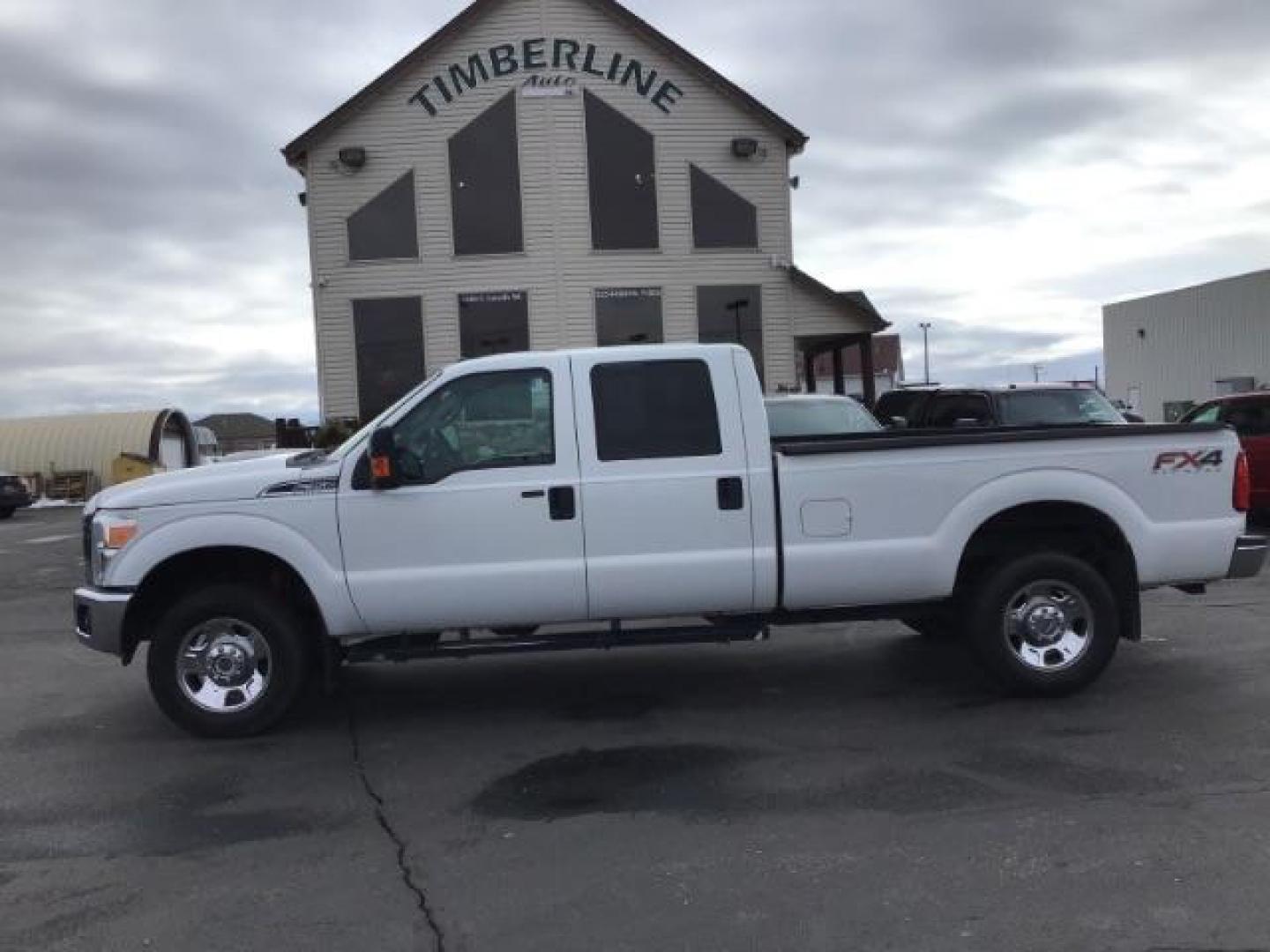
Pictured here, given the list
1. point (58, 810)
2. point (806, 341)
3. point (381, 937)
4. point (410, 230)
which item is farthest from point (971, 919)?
point (806, 341)

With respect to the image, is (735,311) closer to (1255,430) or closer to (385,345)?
(385,345)

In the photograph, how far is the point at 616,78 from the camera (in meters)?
20.2

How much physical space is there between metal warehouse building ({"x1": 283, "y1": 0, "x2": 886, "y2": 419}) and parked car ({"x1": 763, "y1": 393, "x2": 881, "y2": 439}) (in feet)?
29.9

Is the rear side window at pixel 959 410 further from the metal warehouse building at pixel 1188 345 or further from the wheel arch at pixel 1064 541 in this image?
the metal warehouse building at pixel 1188 345

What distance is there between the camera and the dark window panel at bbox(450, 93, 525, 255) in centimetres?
1995

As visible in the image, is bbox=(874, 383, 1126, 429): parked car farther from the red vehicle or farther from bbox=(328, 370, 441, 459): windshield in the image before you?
bbox=(328, 370, 441, 459): windshield

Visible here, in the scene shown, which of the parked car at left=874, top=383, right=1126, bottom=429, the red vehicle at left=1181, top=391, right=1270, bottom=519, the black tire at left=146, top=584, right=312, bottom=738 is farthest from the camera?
the red vehicle at left=1181, top=391, right=1270, bottom=519

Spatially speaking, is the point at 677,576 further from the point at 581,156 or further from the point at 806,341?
the point at 806,341

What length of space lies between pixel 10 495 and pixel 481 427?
78.2 feet

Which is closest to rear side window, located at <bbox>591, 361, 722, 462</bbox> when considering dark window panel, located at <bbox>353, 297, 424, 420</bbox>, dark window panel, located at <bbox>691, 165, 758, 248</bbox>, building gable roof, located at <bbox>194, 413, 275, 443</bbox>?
dark window panel, located at <bbox>353, 297, 424, 420</bbox>

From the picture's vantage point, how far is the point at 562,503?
19.4ft

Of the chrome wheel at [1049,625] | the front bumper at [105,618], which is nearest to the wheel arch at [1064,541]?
the chrome wheel at [1049,625]

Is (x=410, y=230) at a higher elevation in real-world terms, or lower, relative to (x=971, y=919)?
higher

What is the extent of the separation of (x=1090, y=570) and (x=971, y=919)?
10.1 feet
